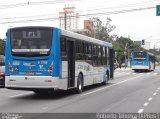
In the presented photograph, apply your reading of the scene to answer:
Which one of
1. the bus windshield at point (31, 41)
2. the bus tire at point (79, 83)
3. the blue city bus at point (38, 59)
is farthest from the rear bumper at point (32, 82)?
the bus tire at point (79, 83)

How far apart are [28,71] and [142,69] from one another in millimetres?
45806

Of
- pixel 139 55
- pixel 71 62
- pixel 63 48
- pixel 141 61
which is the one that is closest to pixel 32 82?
pixel 63 48

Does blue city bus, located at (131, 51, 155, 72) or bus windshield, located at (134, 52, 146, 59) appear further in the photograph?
bus windshield, located at (134, 52, 146, 59)

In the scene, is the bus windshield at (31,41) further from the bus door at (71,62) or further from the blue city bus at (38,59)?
the bus door at (71,62)

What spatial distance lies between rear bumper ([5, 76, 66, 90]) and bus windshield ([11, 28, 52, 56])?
1.03 metres

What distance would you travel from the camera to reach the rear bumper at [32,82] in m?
16.8

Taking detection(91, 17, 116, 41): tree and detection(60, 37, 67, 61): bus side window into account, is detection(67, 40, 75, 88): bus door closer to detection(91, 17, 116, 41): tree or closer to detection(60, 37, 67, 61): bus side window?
detection(60, 37, 67, 61): bus side window

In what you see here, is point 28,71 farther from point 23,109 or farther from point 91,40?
point 91,40

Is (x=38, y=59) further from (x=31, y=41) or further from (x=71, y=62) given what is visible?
(x=71, y=62)

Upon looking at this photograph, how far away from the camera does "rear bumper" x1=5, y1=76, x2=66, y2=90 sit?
16.8 meters

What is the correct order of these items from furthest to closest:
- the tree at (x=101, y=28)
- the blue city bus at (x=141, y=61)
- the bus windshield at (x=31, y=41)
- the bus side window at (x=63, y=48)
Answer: the tree at (x=101, y=28)
the blue city bus at (x=141, y=61)
the bus side window at (x=63, y=48)
the bus windshield at (x=31, y=41)

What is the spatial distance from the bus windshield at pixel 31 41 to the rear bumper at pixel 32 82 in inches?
40.5

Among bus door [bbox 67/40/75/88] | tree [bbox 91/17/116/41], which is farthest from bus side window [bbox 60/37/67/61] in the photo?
tree [bbox 91/17/116/41]

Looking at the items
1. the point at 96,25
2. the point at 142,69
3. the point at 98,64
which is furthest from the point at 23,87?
the point at 96,25
